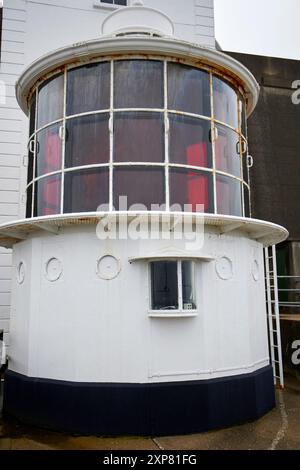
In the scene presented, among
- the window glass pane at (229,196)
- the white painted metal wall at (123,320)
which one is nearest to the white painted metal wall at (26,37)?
the white painted metal wall at (123,320)

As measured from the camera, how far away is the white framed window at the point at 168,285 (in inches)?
251

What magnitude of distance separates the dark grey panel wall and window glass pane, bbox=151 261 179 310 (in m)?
8.45

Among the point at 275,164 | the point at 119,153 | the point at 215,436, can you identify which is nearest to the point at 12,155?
the point at 119,153

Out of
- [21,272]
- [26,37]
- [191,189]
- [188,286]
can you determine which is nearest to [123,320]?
[188,286]

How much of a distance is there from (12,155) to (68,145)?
4.01m

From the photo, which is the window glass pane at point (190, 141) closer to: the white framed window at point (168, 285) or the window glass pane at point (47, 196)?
the white framed window at point (168, 285)

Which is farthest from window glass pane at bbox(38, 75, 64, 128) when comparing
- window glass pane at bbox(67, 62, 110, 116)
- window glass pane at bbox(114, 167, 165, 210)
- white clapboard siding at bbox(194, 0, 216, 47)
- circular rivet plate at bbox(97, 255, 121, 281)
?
white clapboard siding at bbox(194, 0, 216, 47)

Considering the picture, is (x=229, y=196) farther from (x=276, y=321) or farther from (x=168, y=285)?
(x=276, y=321)

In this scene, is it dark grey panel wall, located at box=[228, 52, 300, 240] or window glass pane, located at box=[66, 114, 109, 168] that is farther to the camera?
dark grey panel wall, located at box=[228, 52, 300, 240]

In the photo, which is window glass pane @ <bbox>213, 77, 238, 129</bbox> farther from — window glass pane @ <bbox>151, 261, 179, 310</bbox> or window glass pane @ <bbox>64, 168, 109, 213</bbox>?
window glass pane @ <bbox>151, 261, 179, 310</bbox>

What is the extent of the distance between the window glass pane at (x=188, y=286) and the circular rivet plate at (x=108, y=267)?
1.00 meters

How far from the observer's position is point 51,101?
293 inches

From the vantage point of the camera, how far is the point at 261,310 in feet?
25.2

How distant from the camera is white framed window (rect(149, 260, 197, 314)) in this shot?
6375 millimetres
